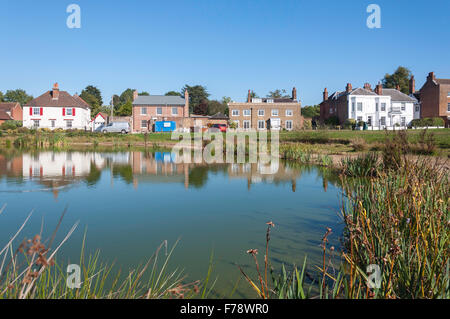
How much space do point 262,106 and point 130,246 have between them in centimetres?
4708

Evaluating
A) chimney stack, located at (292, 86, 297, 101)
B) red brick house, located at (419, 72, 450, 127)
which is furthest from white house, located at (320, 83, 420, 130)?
chimney stack, located at (292, 86, 297, 101)

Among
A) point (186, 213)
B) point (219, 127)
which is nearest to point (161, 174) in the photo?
point (186, 213)

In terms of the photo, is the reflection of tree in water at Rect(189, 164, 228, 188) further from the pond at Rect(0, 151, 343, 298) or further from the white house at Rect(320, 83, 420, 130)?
the white house at Rect(320, 83, 420, 130)

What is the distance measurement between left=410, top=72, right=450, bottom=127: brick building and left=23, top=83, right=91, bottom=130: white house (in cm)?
4514

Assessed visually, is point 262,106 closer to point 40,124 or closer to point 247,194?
point 40,124

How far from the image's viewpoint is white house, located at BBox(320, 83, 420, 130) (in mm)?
47812

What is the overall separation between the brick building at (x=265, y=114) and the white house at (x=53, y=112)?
2042 centimetres

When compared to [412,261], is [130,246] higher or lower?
lower

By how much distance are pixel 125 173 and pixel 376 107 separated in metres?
41.6

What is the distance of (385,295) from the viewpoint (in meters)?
3.12

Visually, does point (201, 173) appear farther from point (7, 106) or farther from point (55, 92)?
point (7, 106)

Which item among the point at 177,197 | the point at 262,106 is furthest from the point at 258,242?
the point at 262,106
